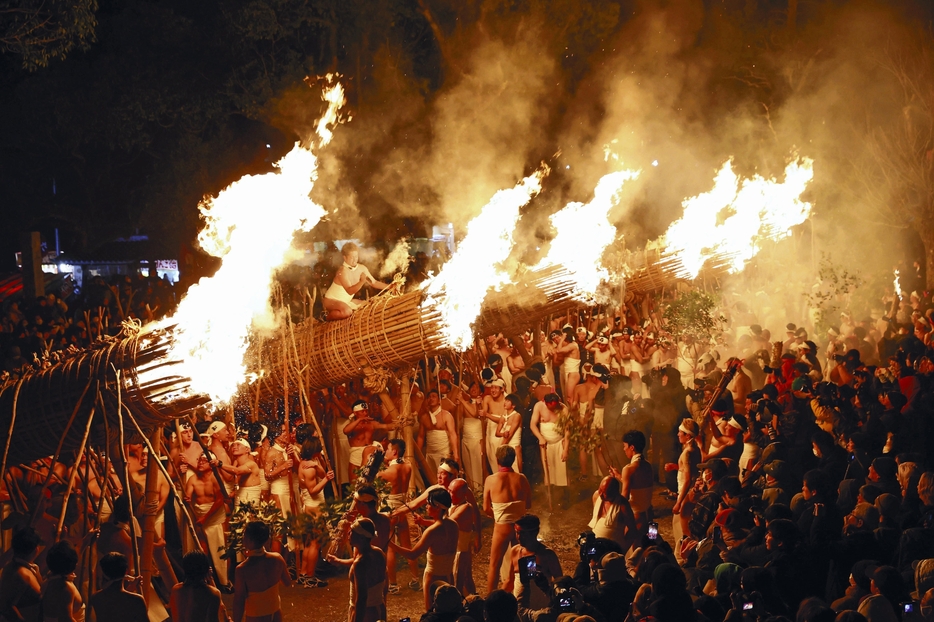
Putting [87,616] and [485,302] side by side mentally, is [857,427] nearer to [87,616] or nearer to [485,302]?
[485,302]

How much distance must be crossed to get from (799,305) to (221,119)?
12554mm

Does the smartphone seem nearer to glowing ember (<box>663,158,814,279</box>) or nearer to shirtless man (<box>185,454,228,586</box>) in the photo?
shirtless man (<box>185,454,228,586</box>)

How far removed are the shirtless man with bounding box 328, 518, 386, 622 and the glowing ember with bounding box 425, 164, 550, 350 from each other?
154 cm

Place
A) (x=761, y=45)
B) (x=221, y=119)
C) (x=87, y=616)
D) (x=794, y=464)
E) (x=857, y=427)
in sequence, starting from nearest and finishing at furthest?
(x=87, y=616), (x=794, y=464), (x=857, y=427), (x=221, y=119), (x=761, y=45)

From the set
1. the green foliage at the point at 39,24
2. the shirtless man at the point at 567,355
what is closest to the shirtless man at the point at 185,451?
the shirtless man at the point at 567,355

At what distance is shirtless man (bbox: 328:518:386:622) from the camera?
586 centimetres

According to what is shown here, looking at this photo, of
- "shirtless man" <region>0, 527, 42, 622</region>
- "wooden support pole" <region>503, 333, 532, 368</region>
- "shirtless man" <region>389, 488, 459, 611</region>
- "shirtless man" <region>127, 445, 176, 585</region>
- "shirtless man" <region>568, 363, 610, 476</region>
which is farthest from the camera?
"wooden support pole" <region>503, 333, 532, 368</region>

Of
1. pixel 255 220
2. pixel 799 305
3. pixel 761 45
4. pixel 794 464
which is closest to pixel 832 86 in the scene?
pixel 761 45

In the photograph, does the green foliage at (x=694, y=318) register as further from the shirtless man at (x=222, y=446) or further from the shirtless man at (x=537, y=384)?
the shirtless man at (x=222, y=446)

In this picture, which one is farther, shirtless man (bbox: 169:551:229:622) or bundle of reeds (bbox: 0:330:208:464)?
bundle of reeds (bbox: 0:330:208:464)

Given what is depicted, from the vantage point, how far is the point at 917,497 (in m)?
5.84

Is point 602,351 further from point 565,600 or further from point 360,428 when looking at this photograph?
point 565,600

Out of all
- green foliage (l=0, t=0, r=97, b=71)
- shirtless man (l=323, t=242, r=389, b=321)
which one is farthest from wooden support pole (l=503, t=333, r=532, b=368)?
green foliage (l=0, t=0, r=97, b=71)

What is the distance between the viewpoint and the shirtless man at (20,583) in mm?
5480
